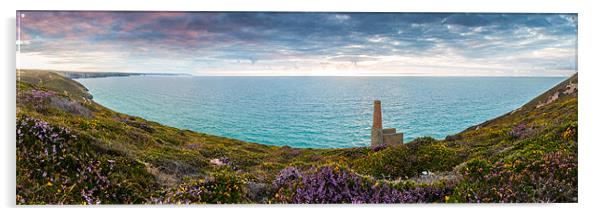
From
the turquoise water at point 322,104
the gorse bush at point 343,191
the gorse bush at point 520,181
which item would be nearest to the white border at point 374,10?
the gorse bush at point 343,191

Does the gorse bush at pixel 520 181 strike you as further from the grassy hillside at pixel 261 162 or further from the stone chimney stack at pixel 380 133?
the stone chimney stack at pixel 380 133

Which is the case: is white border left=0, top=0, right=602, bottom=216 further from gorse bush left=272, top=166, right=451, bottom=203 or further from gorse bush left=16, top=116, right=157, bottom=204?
gorse bush left=16, top=116, right=157, bottom=204

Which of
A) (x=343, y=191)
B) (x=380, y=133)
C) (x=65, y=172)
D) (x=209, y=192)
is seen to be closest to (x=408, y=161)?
(x=380, y=133)

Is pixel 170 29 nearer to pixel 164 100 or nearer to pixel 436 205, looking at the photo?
pixel 164 100

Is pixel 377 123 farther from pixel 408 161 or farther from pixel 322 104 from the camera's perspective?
pixel 322 104

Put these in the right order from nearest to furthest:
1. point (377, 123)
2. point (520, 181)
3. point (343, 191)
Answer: point (520, 181), point (343, 191), point (377, 123)
